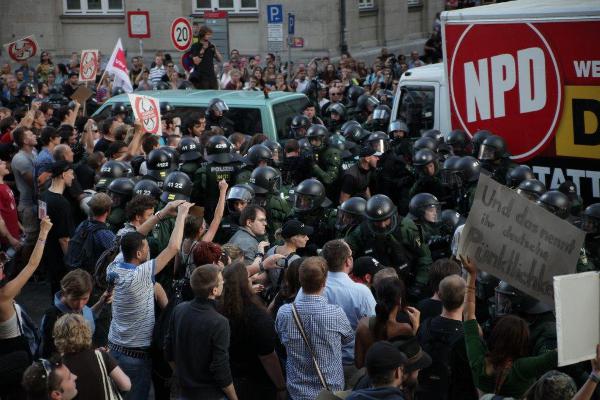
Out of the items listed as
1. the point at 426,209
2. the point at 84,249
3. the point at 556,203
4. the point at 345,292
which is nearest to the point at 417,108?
the point at 426,209

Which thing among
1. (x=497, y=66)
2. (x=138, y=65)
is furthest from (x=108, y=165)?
(x=138, y=65)

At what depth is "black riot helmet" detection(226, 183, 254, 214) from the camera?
369 inches

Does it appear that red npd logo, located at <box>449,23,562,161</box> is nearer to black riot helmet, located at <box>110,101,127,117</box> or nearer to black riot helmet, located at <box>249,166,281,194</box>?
black riot helmet, located at <box>249,166,281,194</box>

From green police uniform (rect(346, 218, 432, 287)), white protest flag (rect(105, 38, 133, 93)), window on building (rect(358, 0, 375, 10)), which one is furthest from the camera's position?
window on building (rect(358, 0, 375, 10))

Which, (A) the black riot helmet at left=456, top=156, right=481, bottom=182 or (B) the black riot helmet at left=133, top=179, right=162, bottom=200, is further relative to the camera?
(A) the black riot helmet at left=456, top=156, right=481, bottom=182

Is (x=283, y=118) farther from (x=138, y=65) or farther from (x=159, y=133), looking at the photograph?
(x=138, y=65)

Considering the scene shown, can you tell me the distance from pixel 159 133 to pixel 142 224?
491 centimetres

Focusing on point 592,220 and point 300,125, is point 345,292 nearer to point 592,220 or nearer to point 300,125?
point 592,220

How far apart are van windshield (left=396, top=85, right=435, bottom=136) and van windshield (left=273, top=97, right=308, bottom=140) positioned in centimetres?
147

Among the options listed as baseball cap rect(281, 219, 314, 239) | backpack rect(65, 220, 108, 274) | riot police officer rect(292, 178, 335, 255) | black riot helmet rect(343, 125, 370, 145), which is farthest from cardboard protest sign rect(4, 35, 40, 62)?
baseball cap rect(281, 219, 314, 239)

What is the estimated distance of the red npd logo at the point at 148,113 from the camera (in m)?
13.0

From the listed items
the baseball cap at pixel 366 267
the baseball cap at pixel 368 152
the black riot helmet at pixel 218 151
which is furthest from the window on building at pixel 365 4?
the baseball cap at pixel 366 267

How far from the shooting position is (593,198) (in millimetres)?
10781

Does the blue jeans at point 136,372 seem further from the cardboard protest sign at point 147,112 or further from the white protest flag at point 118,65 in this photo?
the white protest flag at point 118,65
